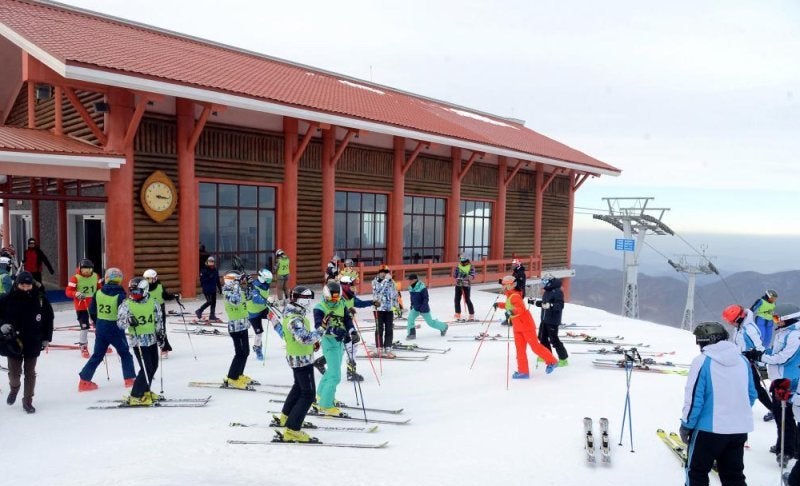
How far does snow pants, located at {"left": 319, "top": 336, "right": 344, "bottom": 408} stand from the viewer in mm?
6469

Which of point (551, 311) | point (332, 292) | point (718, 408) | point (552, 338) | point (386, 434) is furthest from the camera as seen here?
point (552, 338)

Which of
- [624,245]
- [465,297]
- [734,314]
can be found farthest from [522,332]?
[624,245]

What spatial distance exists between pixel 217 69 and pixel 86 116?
390 cm

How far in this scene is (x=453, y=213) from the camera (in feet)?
69.4

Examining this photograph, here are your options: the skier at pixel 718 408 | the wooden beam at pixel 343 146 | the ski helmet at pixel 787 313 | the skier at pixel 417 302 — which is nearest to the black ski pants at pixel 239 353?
the skier at pixel 417 302

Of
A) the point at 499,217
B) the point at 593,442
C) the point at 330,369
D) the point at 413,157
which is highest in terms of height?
the point at 413,157

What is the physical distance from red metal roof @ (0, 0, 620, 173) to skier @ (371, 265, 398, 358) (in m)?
6.46

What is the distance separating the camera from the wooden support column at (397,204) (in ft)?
62.2

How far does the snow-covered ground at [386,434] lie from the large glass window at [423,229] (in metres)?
11.4

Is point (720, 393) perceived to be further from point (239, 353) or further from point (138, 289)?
point (138, 289)

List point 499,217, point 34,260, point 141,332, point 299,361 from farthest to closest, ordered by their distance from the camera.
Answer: point 499,217, point 34,260, point 141,332, point 299,361

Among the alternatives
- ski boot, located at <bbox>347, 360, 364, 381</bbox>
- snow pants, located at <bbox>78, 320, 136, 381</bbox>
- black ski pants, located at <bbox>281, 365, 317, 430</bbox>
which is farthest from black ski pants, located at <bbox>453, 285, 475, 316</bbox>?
snow pants, located at <bbox>78, 320, 136, 381</bbox>

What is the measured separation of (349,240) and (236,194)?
15.3 ft

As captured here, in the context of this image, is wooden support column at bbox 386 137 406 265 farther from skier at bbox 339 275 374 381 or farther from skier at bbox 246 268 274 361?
skier at bbox 339 275 374 381
